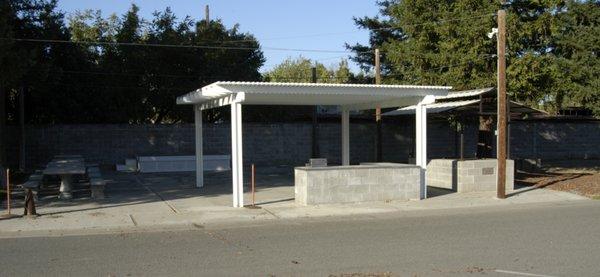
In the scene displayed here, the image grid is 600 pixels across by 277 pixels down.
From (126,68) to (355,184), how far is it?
16792mm

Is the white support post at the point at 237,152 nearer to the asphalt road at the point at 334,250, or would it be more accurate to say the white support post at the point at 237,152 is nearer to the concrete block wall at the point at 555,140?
the asphalt road at the point at 334,250

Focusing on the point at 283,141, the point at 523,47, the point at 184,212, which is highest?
the point at 523,47

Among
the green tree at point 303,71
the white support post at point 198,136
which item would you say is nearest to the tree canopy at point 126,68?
the white support post at point 198,136

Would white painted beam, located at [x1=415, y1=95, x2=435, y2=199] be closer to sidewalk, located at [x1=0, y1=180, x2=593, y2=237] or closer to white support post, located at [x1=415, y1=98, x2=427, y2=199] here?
white support post, located at [x1=415, y1=98, x2=427, y2=199]

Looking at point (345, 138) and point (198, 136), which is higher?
point (198, 136)

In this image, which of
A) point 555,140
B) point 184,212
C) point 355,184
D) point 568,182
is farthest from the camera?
point 555,140

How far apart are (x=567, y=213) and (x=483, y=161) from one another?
479cm

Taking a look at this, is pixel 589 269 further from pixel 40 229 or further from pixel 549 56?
pixel 549 56

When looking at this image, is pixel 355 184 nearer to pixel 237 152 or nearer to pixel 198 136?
pixel 237 152

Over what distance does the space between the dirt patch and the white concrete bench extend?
1185 cm

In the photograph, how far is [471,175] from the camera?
17.8 metres

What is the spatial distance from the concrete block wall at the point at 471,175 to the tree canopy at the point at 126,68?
1461 centimetres

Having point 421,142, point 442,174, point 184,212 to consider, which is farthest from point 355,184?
point 442,174

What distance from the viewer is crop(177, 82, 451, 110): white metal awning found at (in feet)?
46.5
